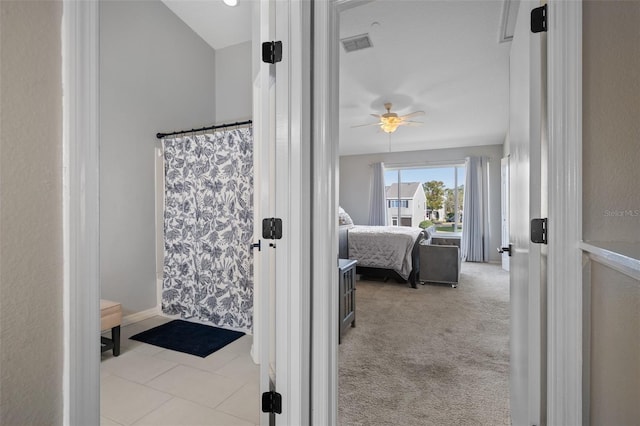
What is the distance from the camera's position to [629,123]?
32.6 inches

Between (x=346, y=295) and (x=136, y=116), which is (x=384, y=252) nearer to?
(x=346, y=295)

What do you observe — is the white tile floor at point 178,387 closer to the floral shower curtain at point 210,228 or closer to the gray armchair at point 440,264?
the floral shower curtain at point 210,228

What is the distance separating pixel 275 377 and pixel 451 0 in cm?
279

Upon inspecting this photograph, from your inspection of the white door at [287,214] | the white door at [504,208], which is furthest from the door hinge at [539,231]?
the white door at [504,208]

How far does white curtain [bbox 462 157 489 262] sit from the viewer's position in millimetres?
6887

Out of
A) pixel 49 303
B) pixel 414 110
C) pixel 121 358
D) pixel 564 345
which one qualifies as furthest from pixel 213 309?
pixel 414 110

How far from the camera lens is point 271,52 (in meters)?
1.37

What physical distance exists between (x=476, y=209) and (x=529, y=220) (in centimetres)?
622

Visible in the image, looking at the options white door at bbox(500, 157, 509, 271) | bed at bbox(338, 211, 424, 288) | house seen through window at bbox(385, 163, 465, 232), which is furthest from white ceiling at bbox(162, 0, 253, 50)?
house seen through window at bbox(385, 163, 465, 232)

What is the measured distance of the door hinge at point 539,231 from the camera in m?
1.18

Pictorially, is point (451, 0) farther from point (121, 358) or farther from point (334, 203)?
point (121, 358)

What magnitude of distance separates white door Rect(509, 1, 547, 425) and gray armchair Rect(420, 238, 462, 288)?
3.18m

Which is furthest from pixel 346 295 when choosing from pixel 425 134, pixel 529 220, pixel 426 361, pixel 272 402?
pixel 425 134

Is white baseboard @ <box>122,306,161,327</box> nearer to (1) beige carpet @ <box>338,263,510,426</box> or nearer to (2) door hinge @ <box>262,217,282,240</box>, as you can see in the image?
(1) beige carpet @ <box>338,263,510,426</box>
